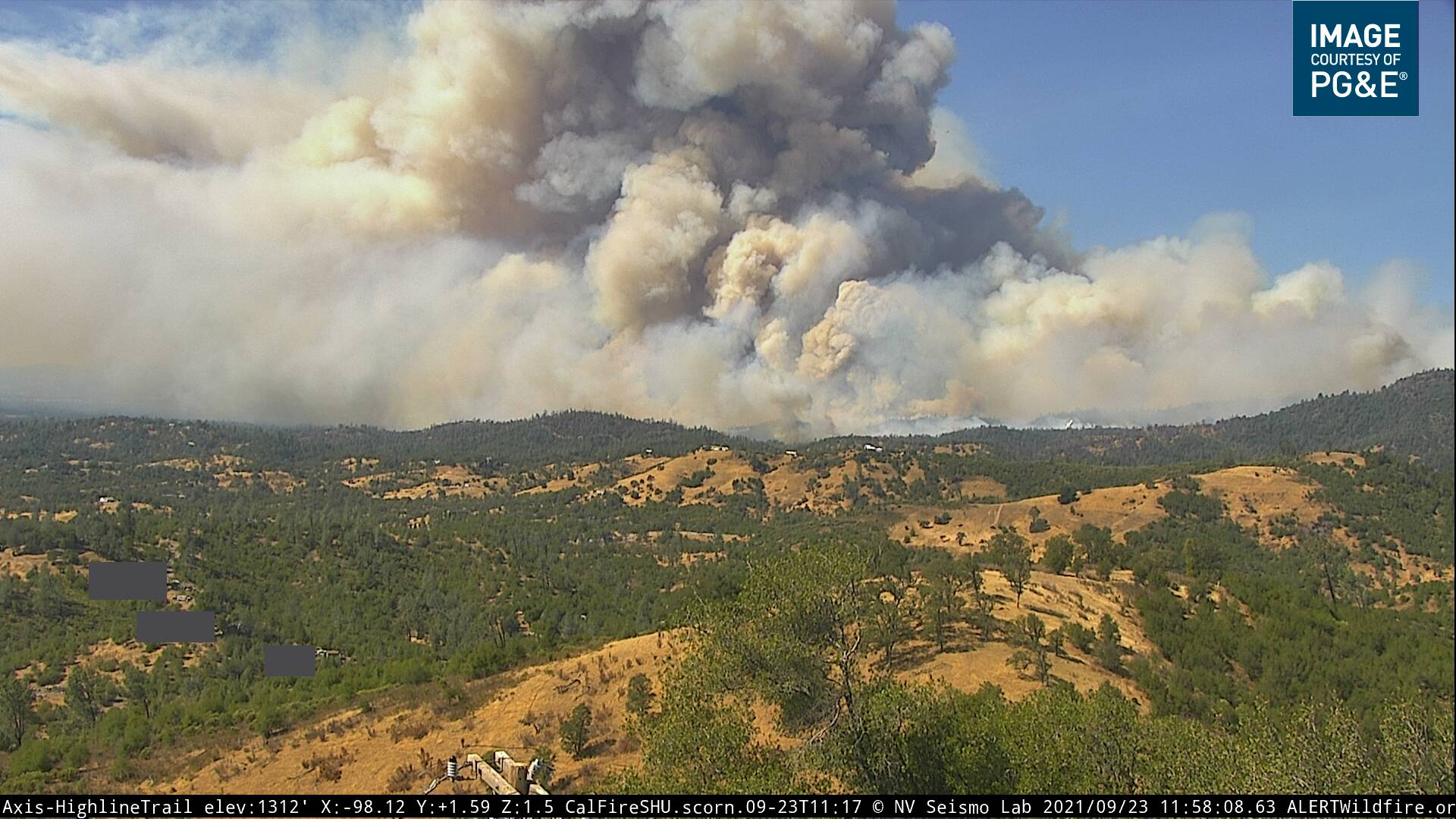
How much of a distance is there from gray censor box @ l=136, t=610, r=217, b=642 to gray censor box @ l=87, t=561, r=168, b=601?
2.54m

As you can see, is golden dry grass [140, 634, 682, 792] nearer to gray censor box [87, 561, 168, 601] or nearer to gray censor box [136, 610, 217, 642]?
gray censor box [136, 610, 217, 642]

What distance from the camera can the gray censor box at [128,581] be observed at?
53.6m

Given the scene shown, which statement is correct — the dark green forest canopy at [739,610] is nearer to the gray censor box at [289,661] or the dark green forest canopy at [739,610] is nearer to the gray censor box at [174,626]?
the gray censor box at [174,626]

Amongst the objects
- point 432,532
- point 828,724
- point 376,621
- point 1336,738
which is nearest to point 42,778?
point 828,724

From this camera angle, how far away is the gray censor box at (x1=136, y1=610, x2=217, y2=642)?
49.6 m

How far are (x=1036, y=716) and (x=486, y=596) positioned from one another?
193 ft

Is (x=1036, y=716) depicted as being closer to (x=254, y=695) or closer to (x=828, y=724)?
(x=828, y=724)

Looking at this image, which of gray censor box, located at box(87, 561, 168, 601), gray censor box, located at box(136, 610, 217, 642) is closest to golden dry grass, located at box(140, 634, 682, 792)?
Result: gray censor box, located at box(136, 610, 217, 642)

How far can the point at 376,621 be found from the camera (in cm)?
5931

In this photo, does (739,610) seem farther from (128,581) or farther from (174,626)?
(128,581)

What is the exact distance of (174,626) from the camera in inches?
2013

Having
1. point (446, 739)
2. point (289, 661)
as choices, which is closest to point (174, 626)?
point (289, 661)

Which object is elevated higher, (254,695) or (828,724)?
(828,724)

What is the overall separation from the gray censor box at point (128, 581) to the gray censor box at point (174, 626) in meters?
2.54
